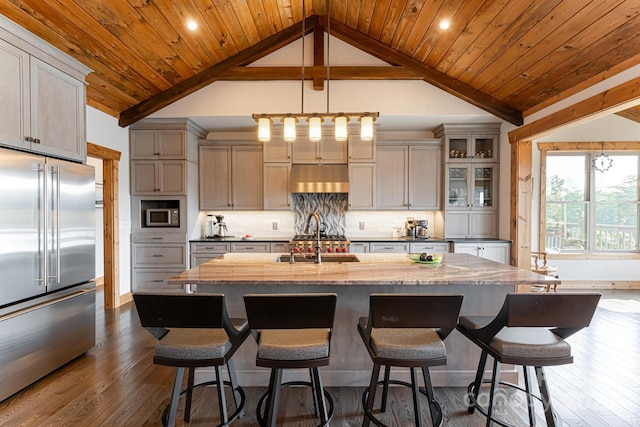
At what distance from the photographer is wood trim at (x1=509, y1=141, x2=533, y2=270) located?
4824 mm

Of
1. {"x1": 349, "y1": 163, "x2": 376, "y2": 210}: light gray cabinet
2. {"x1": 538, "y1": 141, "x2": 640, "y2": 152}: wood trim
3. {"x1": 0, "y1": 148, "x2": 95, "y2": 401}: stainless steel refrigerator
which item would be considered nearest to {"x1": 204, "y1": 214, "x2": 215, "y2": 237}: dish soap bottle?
{"x1": 349, "y1": 163, "x2": 376, "y2": 210}: light gray cabinet

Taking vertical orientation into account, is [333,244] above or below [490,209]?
below

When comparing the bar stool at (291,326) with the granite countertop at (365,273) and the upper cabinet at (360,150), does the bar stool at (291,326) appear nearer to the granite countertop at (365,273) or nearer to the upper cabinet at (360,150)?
the granite countertop at (365,273)

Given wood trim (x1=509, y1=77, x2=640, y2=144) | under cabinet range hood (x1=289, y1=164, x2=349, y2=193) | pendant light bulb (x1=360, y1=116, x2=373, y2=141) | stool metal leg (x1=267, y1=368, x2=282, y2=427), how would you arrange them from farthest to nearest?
under cabinet range hood (x1=289, y1=164, x2=349, y2=193)
wood trim (x1=509, y1=77, x2=640, y2=144)
pendant light bulb (x1=360, y1=116, x2=373, y2=141)
stool metal leg (x1=267, y1=368, x2=282, y2=427)

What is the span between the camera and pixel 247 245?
5.07 metres

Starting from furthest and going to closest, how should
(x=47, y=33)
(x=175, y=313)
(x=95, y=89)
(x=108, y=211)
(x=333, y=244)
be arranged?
(x=333, y=244) < (x=108, y=211) < (x=95, y=89) < (x=47, y=33) < (x=175, y=313)

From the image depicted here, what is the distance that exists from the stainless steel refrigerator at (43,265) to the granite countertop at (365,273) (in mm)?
1262

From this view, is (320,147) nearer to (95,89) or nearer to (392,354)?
(95,89)

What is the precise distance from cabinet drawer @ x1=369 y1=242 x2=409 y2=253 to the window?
2.71m

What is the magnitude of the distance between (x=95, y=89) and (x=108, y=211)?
1596 mm

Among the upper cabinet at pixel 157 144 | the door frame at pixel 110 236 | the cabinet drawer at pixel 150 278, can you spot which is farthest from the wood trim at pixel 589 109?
the door frame at pixel 110 236

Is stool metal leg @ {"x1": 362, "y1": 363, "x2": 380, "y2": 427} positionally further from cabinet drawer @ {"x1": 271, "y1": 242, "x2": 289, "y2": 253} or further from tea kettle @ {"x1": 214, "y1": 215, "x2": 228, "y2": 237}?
tea kettle @ {"x1": 214, "y1": 215, "x2": 228, "y2": 237}

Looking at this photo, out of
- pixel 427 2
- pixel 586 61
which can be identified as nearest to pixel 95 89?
pixel 427 2

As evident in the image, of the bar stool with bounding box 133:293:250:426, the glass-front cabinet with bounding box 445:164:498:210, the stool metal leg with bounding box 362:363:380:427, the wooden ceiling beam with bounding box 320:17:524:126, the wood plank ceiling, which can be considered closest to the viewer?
the bar stool with bounding box 133:293:250:426
